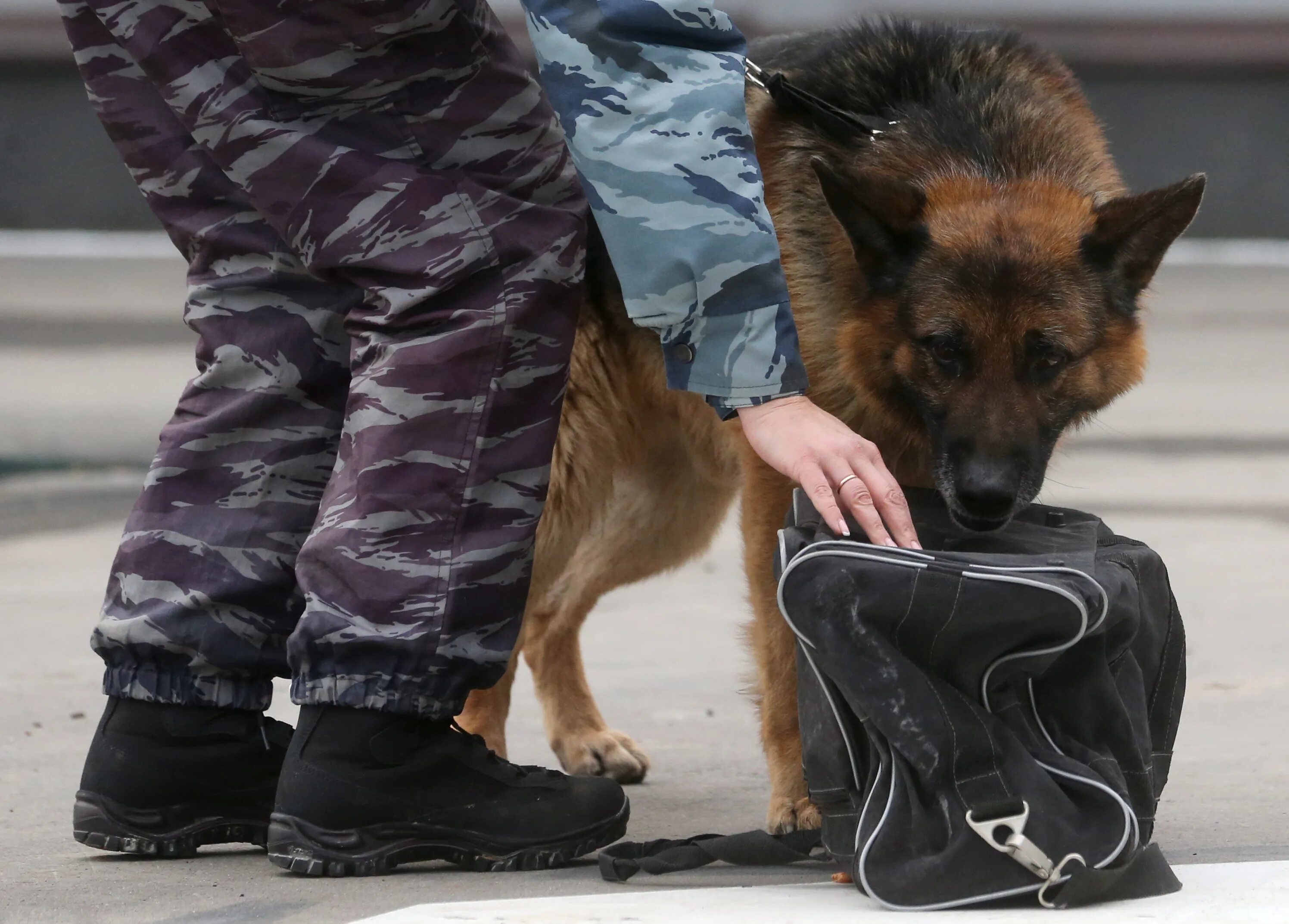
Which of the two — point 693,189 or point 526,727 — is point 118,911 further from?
point 526,727

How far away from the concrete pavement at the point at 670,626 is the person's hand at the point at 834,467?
0.61 metres

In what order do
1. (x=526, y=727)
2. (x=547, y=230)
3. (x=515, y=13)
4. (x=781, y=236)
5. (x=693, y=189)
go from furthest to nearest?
(x=515, y=13) → (x=526, y=727) → (x=781, y=236) → (x=547, y=230) → (x=693, y=189)

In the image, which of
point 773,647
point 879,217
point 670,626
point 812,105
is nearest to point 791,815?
point 773,647

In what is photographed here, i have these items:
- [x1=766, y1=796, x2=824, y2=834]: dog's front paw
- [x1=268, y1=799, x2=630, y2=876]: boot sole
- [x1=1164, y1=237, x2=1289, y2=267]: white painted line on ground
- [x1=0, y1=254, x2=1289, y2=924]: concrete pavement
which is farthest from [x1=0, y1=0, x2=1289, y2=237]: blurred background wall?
[x1=268, y1=799, x2=630, y2=876]: boot sole

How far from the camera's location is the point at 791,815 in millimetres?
2682

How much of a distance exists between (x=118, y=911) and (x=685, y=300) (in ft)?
3.80

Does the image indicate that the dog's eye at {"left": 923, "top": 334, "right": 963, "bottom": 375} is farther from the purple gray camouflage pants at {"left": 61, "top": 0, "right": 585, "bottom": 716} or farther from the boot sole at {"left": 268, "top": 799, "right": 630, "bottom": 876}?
the boot sole at {"left": 268, "top": 799, "right": 630, "bottom": 876}

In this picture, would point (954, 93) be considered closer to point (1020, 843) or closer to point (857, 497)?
point (857, 497)

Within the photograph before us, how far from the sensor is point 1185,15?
9820 millimetres

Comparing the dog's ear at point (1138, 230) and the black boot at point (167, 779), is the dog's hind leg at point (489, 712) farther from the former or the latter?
the dog's ear at point (1138, 230)

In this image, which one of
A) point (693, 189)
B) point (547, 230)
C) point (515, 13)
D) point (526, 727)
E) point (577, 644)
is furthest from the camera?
point (515, 13)

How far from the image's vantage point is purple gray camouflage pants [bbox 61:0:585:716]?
2141 millimetres

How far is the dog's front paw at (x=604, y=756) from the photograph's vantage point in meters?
3.18

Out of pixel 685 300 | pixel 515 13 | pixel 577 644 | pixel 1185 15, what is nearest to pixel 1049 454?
pixel 685 300
